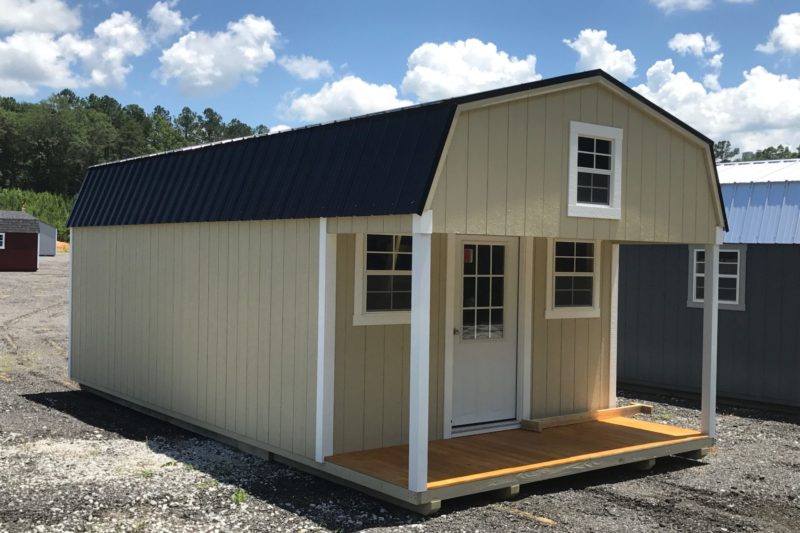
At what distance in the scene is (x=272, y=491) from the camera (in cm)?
636

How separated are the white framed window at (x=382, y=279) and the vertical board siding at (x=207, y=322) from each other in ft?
1.40

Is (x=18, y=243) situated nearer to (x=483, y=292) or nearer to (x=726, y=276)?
(x=726, y=276)

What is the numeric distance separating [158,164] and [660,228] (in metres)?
5.35

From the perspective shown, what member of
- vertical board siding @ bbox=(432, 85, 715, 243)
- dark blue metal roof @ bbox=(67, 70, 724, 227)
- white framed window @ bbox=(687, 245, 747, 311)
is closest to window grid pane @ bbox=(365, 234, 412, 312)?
dark blue metal roof @ bbox=(67, 70, 724, 227)

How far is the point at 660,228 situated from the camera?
24.4 ft

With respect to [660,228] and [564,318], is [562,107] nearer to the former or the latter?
[660,228]

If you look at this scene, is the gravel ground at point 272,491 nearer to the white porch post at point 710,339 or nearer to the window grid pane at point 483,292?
the white porch post at point 710,339

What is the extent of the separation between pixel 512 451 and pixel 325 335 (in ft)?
6.17

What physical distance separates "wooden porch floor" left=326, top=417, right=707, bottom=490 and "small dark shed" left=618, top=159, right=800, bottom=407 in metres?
3.00

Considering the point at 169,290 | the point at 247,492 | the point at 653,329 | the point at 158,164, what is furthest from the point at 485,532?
the point at 653,329

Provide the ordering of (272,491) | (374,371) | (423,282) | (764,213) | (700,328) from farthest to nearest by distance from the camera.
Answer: (700,328), (764,213), (374,371), (272,491), (423,282)

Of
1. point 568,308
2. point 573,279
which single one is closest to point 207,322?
point 568,308

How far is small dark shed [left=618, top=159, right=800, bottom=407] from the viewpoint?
10.3 meters

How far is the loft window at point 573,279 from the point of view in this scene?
8383 mm
